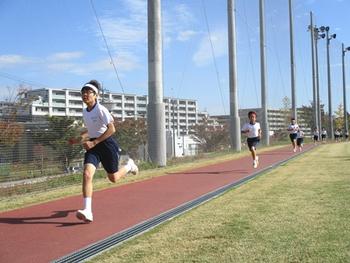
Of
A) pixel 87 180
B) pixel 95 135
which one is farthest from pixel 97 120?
pixel 87 180

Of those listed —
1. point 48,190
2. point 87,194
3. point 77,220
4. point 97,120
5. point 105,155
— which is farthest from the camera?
point 48,190

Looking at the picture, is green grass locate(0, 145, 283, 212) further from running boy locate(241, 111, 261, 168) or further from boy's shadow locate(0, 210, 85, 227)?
running boy locate(241, 111, 261, 168)

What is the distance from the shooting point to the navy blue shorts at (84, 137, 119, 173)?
8.09 meters

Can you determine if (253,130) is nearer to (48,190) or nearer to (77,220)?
(48,190)

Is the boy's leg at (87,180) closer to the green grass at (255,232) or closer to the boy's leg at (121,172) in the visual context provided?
the boy's leg at (121,172)

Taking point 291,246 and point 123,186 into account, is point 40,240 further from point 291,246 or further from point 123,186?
point 123,186

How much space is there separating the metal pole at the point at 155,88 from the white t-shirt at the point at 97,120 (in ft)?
38.6

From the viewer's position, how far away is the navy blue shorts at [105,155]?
8094 mm

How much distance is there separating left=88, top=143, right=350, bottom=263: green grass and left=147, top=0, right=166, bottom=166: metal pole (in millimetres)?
9909

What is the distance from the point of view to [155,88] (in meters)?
20.0

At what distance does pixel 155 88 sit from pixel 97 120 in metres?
12.0

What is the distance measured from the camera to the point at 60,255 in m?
5.89

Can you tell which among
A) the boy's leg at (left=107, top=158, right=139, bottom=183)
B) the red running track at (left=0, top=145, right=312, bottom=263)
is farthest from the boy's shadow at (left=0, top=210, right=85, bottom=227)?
the boy's leg at (left=107, top=158, right=139, bottom=183)

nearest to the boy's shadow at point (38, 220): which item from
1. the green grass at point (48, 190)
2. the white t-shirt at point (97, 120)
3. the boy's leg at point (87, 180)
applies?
the boy's leg at point (87, 180)
